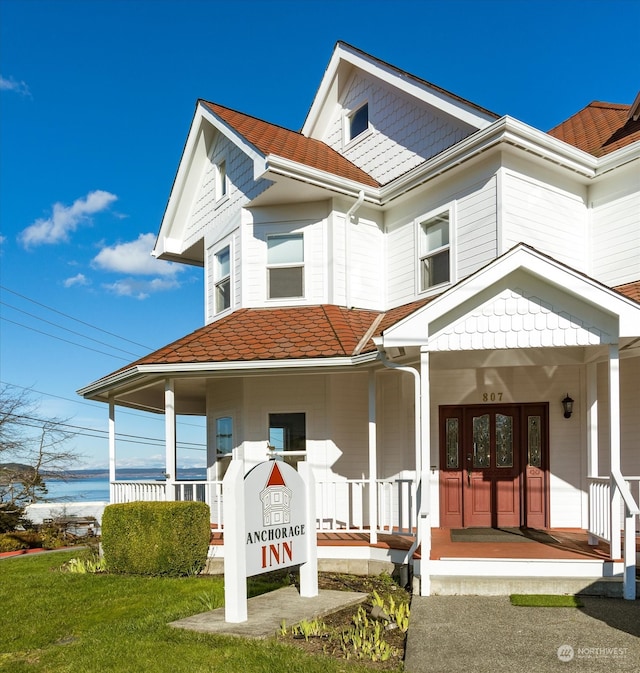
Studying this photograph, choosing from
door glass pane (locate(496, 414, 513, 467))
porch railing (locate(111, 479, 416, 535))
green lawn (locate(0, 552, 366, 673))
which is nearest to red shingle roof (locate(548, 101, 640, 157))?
door glass pane (locate(496, 414, 513, 467))

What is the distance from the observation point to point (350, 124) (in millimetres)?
15234

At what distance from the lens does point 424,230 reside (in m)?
12.7

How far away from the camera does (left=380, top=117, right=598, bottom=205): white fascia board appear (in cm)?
1054

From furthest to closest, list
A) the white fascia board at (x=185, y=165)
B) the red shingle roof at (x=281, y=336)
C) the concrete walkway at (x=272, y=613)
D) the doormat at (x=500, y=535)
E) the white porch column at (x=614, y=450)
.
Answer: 1. the white fascia board at (x=185, y=165)
2. the red shingle roof at (x=281, y=336)
3. the doormat at (x=500, y=535)
4. the white porch column at (x=614, y=450)
5. the concrete walkway at (x=272, y=613)

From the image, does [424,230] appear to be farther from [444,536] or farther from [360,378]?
[444,536]

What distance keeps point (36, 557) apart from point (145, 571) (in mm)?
5069

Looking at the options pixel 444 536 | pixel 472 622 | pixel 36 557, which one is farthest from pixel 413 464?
pixel 36 557

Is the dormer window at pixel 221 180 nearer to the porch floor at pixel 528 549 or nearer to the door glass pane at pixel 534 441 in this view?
the door glass pane at pixel 534 441

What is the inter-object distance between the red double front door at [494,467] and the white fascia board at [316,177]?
14.4 ft

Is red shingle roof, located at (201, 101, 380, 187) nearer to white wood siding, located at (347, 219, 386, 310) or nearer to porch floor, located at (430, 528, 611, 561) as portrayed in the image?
white wood siding, located at (347, 219, 386, 310)

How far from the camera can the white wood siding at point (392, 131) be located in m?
12.8

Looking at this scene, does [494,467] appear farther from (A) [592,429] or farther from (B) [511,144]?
(B) [511,144]

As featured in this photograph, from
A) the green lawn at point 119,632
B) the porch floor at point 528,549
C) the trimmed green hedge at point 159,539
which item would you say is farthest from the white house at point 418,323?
the green lawn at point 119,632

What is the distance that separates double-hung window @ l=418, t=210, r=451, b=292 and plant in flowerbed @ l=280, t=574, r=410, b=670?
6.06 metres
